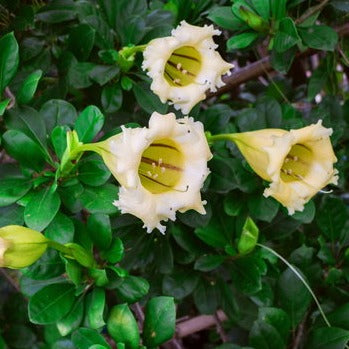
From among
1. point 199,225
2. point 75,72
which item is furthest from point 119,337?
point 75,72

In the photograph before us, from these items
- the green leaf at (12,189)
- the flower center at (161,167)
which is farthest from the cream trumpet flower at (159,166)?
the green leaf at (12,189)

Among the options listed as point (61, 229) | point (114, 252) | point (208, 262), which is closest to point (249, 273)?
point (208, 262)

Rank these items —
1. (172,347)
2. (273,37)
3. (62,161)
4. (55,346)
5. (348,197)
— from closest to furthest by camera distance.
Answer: (62,161), (55,346), (273,37), (172,347), (348,197)

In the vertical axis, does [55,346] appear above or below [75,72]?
below

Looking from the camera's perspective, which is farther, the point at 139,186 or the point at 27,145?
the point at 27,145

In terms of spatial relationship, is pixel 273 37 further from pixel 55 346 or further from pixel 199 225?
pixel 55 346

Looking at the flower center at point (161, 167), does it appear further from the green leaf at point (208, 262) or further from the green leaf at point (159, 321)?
the green leaf at point (208, 262)

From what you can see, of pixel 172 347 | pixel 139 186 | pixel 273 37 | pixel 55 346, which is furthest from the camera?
pixel 172 347

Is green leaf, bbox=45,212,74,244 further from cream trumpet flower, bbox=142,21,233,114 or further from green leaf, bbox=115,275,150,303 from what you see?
cream trumpet flower, bbox=142,21,233,114

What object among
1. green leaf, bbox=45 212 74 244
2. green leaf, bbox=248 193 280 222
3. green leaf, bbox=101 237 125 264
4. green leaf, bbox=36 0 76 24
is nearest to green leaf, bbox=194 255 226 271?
green leaf, bbox=248 193 280 222
